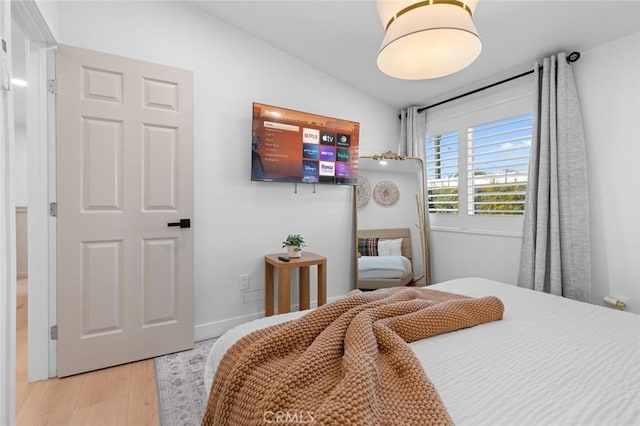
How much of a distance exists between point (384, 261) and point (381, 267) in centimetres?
8

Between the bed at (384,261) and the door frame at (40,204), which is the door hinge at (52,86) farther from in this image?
the bed at (384,261)

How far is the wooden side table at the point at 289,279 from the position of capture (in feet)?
8.09

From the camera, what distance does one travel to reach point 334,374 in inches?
32.1

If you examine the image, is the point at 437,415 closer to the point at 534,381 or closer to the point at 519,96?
the point at 534,381

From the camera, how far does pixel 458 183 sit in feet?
10.5

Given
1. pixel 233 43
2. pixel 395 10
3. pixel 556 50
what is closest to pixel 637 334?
pixel 395 10

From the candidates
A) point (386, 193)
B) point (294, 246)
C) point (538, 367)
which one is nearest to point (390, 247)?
point (386, 193)

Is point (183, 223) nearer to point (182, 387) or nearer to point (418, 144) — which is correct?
point (182, 387)

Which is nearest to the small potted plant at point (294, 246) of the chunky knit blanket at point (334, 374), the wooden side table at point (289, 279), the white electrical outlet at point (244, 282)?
the wooden side table at point (289, 279)

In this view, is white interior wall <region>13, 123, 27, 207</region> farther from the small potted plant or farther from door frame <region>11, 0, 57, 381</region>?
the small potted plant

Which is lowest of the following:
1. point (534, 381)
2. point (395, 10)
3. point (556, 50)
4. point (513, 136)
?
point (534, 381)

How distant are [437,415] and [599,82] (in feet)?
8.95

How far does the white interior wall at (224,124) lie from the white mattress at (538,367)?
4.71 feet

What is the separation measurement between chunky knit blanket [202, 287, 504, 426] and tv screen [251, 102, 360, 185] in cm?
180
